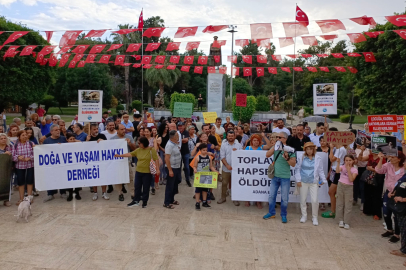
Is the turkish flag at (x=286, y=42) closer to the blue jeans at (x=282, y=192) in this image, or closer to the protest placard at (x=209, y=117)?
the protest placard at (x=209, y=117)

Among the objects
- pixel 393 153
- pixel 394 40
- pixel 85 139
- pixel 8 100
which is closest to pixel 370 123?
pixel 393 153

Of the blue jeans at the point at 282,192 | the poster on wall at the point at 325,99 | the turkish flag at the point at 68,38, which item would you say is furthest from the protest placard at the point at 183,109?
the blue jeans at the point at 282,192

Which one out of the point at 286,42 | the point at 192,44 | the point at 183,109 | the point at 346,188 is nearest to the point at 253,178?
the point at 346,188

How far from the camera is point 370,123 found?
23.4ft

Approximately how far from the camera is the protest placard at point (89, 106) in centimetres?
816

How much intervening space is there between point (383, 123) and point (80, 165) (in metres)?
6.72

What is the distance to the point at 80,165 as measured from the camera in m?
7.32

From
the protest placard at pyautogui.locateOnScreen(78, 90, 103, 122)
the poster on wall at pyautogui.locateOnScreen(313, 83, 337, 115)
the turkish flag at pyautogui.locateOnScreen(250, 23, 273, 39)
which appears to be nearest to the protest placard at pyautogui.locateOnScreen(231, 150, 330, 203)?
the poster on wall at pyautogui.locateOnScreen(313, 83, 337, 115)

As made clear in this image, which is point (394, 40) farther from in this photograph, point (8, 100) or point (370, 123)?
point (8, 100)

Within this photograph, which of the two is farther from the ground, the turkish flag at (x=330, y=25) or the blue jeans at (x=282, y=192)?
the turkish flag at (x=330, y=25)

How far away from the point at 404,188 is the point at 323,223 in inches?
69.7

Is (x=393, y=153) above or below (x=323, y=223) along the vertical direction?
above

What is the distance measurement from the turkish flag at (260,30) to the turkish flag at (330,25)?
1525mm

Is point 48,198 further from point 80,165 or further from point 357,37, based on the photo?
point 357,37
